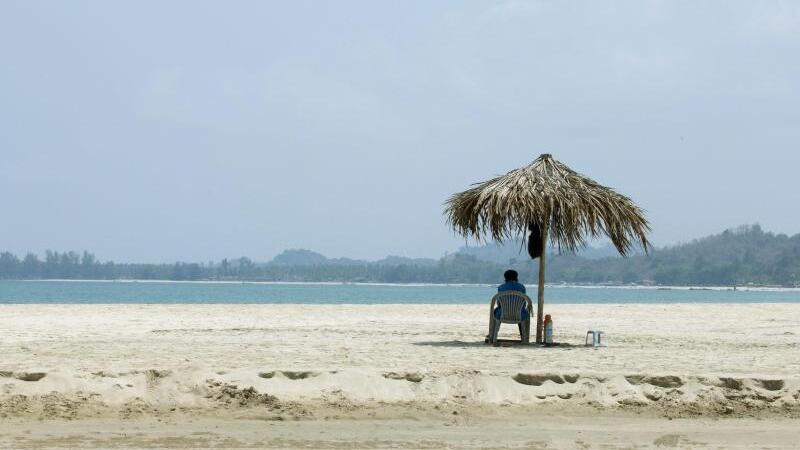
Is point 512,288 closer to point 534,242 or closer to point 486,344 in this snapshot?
point 486,344

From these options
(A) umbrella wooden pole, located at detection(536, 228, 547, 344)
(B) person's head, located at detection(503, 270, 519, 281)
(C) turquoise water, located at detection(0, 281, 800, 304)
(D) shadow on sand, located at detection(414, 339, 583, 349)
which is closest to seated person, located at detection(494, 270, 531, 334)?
(B) person's head, located at detection(503, 270, 519, 281)

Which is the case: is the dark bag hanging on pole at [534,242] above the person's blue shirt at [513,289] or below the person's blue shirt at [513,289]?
above

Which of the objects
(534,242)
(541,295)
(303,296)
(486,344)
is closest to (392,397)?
(486,344)

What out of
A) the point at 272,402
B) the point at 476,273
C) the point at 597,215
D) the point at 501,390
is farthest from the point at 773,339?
the point at 476,273

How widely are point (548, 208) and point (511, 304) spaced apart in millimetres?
1203

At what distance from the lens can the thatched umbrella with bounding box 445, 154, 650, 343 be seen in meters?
12.5

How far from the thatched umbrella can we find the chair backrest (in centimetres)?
54

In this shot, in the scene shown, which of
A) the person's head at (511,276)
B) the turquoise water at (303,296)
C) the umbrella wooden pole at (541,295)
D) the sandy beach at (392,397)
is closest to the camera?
the sandy beach at (392,397)

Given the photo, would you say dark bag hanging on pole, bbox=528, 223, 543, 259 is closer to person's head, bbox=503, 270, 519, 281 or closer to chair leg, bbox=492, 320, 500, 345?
person's head, bbox=503, 270, 519, 281

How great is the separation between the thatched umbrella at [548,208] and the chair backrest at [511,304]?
54 cm

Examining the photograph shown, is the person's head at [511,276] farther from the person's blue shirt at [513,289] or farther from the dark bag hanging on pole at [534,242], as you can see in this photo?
the dark bag hanging on pole at [534,242]

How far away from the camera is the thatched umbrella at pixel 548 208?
1252 cm

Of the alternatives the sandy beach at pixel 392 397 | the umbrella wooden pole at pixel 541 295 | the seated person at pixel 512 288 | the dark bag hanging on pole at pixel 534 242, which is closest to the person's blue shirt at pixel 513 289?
the seated person at pixel 512 288

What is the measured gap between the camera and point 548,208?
12.5 meters
